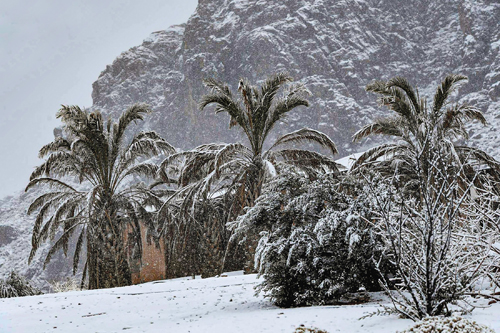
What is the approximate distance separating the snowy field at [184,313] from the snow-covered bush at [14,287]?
6.29m

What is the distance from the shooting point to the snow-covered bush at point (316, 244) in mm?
5367

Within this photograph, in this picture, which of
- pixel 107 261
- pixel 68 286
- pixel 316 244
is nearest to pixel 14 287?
pixel 107 261

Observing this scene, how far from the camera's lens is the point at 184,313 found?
5816 mm

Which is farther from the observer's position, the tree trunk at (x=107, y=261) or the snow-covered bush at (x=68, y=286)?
the snow-covered bush at (x=68, y=286)

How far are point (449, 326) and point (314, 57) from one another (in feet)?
310

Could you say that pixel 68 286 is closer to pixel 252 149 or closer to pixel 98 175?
pixel 98 175

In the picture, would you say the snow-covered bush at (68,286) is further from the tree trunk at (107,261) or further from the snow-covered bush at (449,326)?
the snow-covered bush at (449,326)

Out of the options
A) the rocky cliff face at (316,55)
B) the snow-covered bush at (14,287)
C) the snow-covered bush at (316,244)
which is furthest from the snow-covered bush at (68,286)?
the rocky cliff face at (316,55)

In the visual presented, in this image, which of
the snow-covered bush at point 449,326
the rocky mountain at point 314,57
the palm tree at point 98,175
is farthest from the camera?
the rocky mountain at point 314,57

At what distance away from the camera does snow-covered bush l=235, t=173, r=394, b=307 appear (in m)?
5.37

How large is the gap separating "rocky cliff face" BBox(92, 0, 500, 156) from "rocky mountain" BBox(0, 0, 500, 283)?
22cm

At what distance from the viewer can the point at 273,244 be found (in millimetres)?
5711

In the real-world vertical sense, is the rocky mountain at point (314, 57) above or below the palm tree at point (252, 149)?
above

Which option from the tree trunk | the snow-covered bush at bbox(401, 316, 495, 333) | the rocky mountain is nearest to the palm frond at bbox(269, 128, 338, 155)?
the tree trunk
